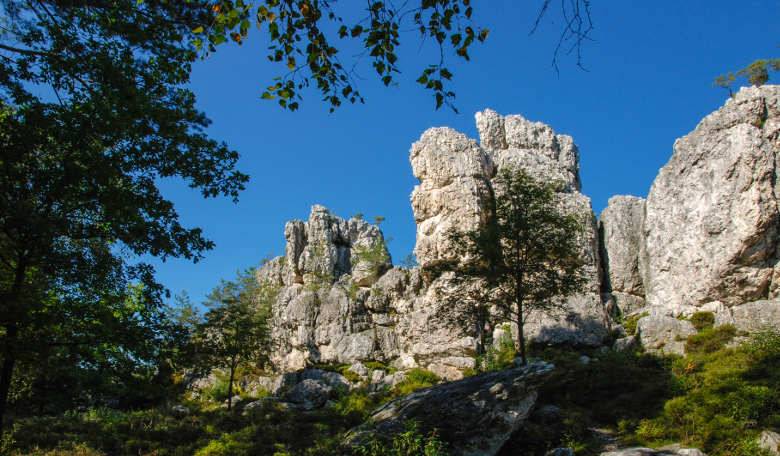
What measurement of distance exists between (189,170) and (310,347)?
20.4 meters

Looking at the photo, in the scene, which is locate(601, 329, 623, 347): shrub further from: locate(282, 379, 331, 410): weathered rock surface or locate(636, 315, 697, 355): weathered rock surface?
locate(282, 379, 331, 410): weathered rock surface

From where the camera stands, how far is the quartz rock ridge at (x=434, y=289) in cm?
2159

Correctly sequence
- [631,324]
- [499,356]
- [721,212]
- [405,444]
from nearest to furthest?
[405,444] → [721,212] → [499,356] → [631,324]

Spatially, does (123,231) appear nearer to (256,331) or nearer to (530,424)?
(530,424)

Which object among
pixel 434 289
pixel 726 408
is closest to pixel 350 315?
pixel 434 289

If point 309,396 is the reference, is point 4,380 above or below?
above

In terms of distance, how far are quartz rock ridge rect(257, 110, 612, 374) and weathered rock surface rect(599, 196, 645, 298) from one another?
30.5 inches

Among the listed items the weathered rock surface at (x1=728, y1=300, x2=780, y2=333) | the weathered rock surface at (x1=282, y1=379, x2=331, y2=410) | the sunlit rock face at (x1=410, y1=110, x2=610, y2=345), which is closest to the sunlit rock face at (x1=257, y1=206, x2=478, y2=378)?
the sunlit rock face at (x1=410, y1=110, x2=610, y2=345)

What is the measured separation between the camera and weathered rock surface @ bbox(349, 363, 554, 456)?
8.67m

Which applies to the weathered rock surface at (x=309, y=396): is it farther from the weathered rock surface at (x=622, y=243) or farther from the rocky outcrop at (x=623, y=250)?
the weathered rock surface at (x=622, y=243)

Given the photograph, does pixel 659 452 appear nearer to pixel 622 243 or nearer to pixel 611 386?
pixel 611 386

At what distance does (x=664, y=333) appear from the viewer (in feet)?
58.3

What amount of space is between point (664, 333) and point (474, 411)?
42.3 ft

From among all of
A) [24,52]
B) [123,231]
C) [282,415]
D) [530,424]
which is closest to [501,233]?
[530,424]
